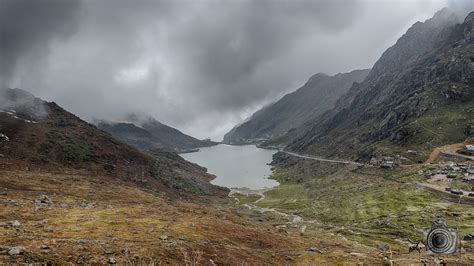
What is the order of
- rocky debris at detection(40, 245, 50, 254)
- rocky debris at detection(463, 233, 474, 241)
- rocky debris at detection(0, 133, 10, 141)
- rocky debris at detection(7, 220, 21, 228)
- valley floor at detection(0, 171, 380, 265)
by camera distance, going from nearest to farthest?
→ rocky debris at detection(40, 245, 50, 254) → valley floor at detection(0, 171, 380, 265) → rocky debris at detection(7, 220, 21, 228) → rocky debris at detection(463, 233, 474, 241) → rocky debris at detection(0, 133, 10, 141)

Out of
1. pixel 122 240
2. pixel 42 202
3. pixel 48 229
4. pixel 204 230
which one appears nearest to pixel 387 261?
pixel 204 230

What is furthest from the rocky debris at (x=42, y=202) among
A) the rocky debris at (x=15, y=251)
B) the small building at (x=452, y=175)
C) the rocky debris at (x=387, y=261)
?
the small building at (x=452, y=175)

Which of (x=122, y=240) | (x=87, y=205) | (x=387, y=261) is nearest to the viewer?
(x=122, y=240)

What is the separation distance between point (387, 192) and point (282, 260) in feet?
353

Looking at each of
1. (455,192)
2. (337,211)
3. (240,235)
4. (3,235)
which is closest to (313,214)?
(337,211)

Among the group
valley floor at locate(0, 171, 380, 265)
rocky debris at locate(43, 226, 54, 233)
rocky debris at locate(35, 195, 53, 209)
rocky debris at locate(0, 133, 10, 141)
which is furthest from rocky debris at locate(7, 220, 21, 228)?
rocky debris at locate(0, 133, 10, 141)

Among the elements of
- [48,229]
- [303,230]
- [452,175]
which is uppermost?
[452,175]

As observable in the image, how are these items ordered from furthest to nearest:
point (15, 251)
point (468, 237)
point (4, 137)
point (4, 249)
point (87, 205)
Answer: point (4, 137)
point (87, 205)
point (468, 237)
point (4, 249)
point (15, 251)

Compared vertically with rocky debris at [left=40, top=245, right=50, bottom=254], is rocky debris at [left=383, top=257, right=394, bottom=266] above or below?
below

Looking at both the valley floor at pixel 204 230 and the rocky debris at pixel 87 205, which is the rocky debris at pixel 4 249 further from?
the rocky debris at pixel 87 205

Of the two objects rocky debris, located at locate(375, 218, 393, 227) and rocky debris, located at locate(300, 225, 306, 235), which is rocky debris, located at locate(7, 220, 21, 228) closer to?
rocky debris, located at locate(300, 225, 306, 235)

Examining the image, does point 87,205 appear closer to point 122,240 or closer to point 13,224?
point 13,224

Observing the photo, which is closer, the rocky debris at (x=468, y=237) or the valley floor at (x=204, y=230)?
the valley floor at (x=204, y=230)

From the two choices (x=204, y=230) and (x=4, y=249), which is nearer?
(x=4, y=249)
